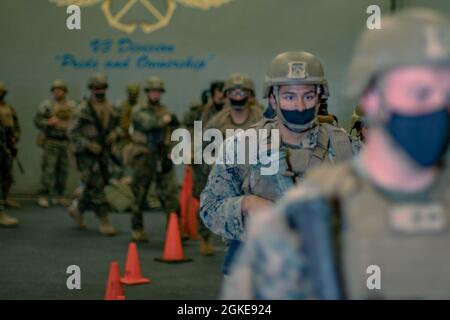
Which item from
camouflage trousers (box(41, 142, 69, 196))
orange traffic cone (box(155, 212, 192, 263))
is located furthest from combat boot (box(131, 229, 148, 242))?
camouflage trousers (box(41, 142, 69, 196))

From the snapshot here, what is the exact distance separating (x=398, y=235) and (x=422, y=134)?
0.19m

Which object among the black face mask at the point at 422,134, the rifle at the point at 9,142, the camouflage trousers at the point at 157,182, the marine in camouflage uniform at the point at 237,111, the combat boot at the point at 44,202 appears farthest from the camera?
the combat boot at the point at 44,202

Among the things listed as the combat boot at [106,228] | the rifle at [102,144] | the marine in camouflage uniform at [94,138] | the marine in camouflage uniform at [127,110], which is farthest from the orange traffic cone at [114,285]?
the marine in camouflage uniform at [127,110]

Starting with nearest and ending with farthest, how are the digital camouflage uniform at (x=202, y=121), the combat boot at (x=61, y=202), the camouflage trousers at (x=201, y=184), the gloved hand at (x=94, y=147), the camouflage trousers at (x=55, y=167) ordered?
1. the camouflage trousers at (x=201, y=184)
2. the digital camouflage uniform at (x=202, y=121)
3. the gloved hand at (x=94, y=147)
4. the camouflage trousers at (x=55, y=167)
5. the combat boot at (x=61, y=202)

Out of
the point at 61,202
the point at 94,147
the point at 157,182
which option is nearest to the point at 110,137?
the point at 94,147

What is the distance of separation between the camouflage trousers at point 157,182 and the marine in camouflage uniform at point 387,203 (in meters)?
9.63

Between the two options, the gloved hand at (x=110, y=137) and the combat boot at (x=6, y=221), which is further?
the combat boot at (x=6, y=221)

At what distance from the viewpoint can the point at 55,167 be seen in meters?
15.7

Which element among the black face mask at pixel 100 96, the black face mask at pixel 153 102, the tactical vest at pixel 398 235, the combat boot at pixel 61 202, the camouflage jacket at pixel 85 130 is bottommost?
the combat boot at pixel 61 202

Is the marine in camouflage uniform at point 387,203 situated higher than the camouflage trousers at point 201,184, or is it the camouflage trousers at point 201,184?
the marine in camouflage uniform at point 387,203

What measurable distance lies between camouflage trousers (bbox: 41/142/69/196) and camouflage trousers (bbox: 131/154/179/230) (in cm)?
366

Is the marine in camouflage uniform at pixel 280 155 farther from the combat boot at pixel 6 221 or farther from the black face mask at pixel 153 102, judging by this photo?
the combat boot at pixel 6 221

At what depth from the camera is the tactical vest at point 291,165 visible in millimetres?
4723
